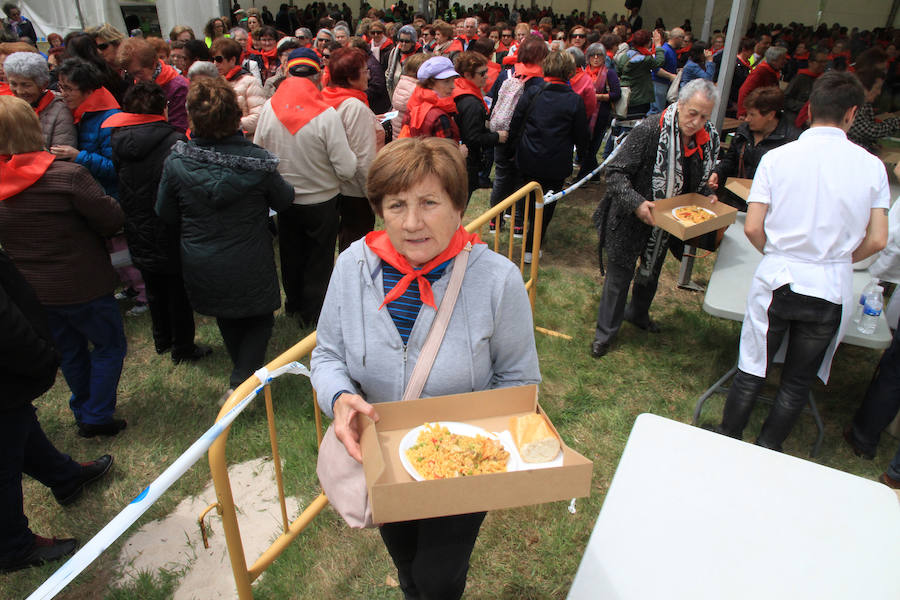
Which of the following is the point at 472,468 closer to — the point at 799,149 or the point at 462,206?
the point at 462,206

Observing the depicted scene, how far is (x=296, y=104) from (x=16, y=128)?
1784 millimetres

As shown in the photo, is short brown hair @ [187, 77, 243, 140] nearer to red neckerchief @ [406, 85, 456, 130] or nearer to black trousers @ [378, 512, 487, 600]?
red neckerchief @ [406, 85, 456, 130]

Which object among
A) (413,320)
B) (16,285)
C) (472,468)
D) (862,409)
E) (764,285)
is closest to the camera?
(472,468)

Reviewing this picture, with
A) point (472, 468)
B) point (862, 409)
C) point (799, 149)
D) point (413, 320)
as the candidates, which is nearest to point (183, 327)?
point (413, 320)

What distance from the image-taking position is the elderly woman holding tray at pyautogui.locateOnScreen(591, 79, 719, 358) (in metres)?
3.95

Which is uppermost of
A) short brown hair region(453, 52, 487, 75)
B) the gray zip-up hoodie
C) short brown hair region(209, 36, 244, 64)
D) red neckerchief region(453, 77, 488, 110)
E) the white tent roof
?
the white tent roof

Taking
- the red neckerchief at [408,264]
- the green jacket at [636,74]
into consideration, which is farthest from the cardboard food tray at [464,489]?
the green jacket at [636,74]

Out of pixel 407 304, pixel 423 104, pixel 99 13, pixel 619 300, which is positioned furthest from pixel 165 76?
pixel 99 13

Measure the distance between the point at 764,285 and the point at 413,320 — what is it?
7.47ft

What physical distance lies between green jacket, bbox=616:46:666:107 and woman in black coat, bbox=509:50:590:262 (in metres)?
3.57

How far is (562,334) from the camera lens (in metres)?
5.04

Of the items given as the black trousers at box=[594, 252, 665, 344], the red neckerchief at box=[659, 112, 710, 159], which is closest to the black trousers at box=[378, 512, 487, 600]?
the black trousers at box=[594, 252, 665, 344]

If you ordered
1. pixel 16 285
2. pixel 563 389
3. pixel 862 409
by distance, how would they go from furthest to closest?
pixel 563 389
pixel 862 409
pixel 16 285

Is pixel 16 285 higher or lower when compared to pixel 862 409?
higher
